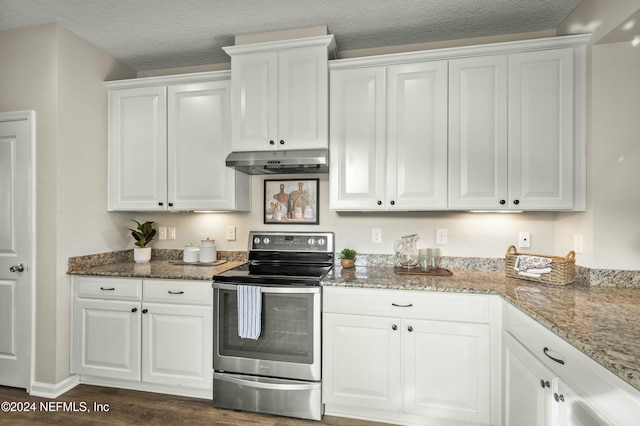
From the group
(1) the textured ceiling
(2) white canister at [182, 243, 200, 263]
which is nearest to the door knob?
(2) white canister at [182, 243, 200, 263]

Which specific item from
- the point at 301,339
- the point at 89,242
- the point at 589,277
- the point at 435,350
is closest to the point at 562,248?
the point at 589,277

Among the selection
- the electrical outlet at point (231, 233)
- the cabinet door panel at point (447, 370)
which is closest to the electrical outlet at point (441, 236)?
the cabinet door panel at point (447, 370)

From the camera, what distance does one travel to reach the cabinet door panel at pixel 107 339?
2.32 meters

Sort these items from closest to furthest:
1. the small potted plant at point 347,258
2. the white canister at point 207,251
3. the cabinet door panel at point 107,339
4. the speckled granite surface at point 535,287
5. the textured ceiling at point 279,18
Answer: the speckled granite surface at point 535,287, the textured ceiling at point 279,18, the cabinet door panel at point 107,339, the small potted plant at point 347,258, the white canister at point 207,251

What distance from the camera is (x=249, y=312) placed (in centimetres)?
203

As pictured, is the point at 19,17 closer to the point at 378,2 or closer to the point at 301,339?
the point at 378,2

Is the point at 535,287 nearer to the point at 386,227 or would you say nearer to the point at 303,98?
the point at 386,227

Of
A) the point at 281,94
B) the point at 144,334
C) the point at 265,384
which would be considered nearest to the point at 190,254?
the point at 144,334

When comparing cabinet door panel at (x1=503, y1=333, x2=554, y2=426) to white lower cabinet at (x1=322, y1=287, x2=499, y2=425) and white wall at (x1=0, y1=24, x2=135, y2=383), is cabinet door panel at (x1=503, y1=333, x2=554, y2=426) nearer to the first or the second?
white lower cabinet at (x1=322, y1=287, x2=499, y2=425)

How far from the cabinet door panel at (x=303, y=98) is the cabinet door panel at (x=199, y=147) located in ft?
1.62

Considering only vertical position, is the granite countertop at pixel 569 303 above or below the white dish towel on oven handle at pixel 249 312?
above

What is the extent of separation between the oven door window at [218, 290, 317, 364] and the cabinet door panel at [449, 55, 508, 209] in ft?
4.05

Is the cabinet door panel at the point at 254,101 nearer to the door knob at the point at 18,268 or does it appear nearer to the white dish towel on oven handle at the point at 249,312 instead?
the white dish towel on oven handle at the point at 249,312

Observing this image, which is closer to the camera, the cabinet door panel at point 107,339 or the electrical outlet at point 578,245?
the electrical outlet at point 578,245
